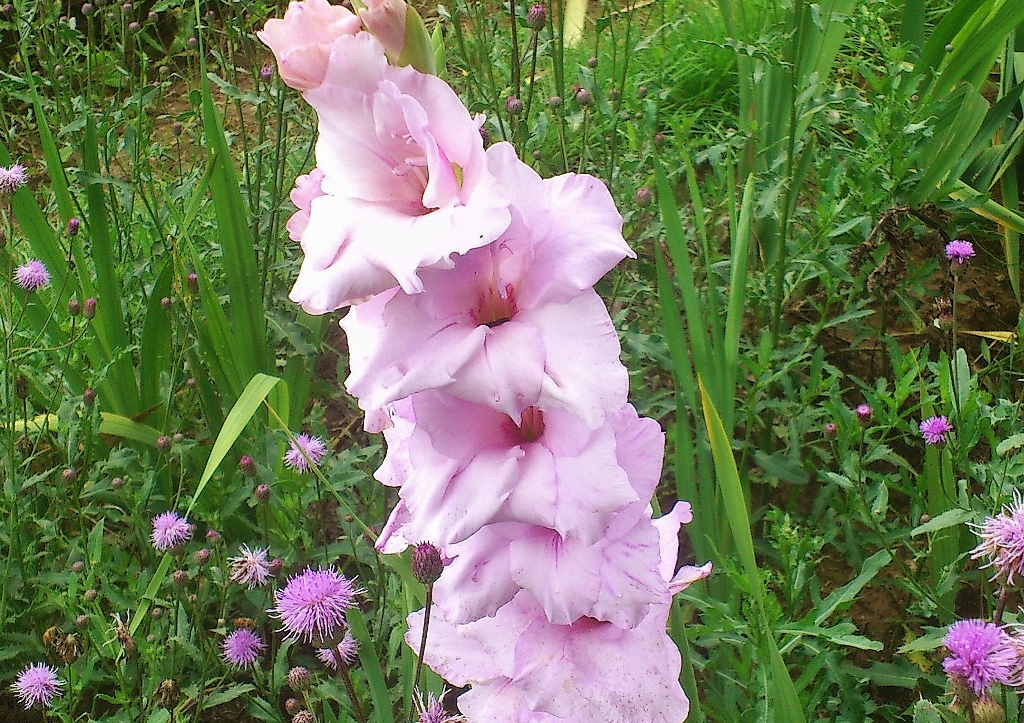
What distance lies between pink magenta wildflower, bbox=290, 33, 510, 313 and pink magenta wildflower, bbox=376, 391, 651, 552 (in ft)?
0.35

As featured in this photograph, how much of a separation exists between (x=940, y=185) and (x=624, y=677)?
1.69 m

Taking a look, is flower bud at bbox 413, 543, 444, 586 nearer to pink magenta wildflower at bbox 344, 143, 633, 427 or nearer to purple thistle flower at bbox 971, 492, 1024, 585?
pink magenta wildflower at bbox 344, 143, 633, 427

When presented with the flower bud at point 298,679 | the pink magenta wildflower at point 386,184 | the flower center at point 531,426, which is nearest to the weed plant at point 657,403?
the flower bud at point 298,679

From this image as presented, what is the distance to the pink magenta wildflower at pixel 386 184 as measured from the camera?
558mm

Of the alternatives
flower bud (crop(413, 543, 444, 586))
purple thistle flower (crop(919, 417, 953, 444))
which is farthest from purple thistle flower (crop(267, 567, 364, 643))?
purple thistle flower (crop(919, 417, 953, 444))

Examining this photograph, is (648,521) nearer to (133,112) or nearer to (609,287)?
(609,287)

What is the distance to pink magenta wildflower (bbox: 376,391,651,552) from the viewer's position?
1.98 feet

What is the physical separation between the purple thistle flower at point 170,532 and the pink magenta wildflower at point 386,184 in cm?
86

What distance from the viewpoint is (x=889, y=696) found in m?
1.47

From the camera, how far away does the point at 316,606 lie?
1063mm

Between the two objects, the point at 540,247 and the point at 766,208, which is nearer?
the point at 540,247

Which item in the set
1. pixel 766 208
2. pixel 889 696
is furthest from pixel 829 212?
pixel 889 696

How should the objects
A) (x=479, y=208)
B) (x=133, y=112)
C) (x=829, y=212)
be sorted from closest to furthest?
(x=479, y=208) → (x=829, y=212) → (x=133, y=112)

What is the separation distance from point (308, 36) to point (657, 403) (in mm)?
1120
